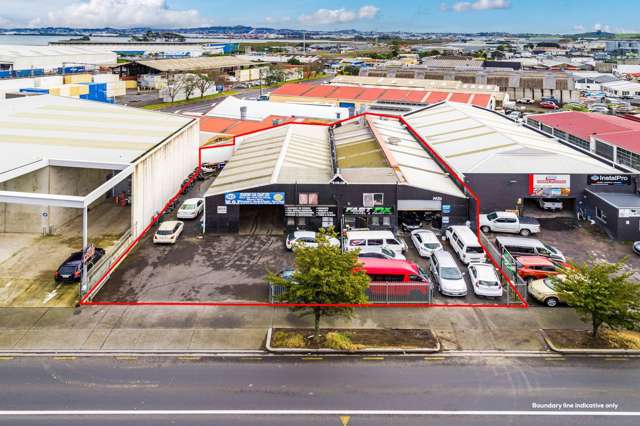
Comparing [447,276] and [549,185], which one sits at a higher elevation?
[549,185]

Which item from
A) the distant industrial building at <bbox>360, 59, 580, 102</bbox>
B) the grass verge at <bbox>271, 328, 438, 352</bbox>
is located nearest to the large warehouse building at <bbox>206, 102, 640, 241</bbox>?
the grass verge at <bbox>271, 328, 438, 352</bbox>

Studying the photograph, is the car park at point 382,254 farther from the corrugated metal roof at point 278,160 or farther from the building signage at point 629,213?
the building signage at point 629,213

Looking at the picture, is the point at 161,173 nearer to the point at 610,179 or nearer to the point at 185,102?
the point at 610,179

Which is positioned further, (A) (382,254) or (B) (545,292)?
(A) (382,254)

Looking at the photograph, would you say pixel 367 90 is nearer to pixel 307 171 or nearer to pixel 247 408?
pixel 307 171

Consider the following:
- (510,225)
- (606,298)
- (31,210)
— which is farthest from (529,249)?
(31,210)

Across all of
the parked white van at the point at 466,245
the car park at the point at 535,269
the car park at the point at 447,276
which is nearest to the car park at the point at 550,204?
the parked white van at the point at 466,245

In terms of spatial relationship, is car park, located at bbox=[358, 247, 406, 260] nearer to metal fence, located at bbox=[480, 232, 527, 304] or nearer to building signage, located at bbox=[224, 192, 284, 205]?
metal fence, located at bbox=[480, 232, 527, 304]
